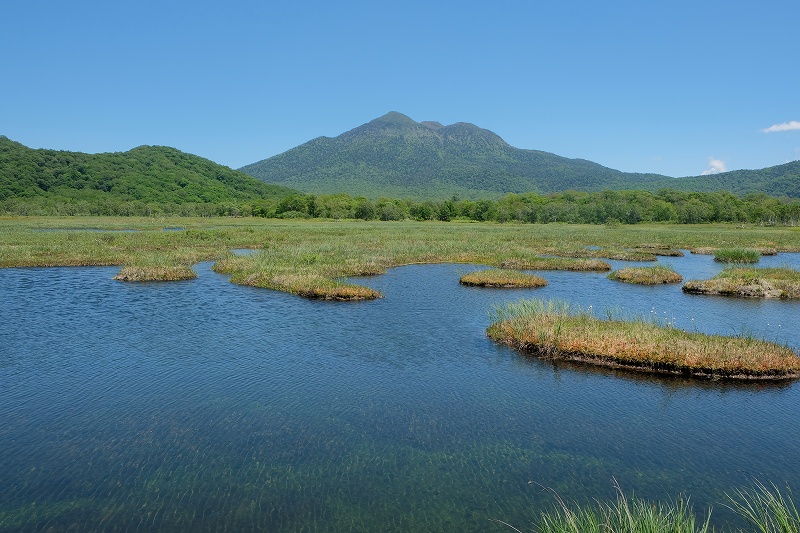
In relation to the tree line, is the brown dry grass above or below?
below

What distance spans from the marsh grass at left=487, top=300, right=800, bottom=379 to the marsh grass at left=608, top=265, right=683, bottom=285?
21.0 metres

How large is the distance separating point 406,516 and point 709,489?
7.26 m

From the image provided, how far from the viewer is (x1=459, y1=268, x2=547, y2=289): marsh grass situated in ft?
135

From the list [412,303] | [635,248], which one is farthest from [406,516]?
[635,248]

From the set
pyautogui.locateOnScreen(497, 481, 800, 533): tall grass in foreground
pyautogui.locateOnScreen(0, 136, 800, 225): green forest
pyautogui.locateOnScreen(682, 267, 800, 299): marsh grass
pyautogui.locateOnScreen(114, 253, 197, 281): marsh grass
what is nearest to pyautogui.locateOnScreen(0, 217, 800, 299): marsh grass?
pyautogui.locateOnScreen(114, 253, 197, 281): marsh grass

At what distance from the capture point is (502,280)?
4128 centimetres

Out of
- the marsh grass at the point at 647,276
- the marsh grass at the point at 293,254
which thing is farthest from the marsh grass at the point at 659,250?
the marsh grass at the point at 647,276

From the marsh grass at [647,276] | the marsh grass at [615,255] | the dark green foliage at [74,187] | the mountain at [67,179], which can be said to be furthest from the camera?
the mountain at [67,179]

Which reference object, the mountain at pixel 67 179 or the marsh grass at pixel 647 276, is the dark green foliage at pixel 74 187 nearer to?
the mountain at pixel 67 179

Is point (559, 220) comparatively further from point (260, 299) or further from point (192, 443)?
point (192, 443)

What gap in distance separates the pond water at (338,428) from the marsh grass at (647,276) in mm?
15359

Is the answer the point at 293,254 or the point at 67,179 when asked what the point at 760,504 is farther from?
the point at 67,179

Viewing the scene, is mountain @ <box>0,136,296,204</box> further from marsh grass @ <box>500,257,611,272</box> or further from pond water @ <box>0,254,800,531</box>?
pond water @ <box>0,254,800,531</box>

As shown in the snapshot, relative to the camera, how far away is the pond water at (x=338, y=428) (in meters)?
11.4
